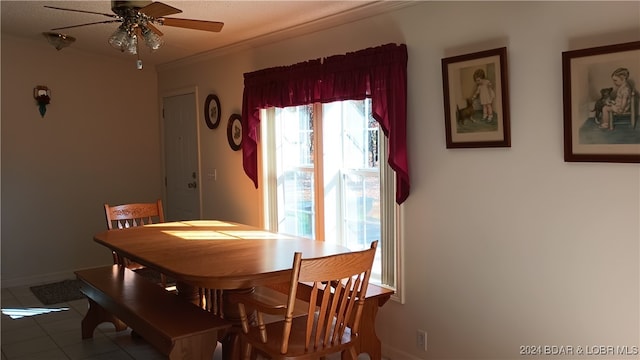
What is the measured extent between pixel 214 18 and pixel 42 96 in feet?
7.79

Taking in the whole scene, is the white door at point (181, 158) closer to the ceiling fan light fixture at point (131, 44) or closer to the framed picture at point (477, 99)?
the ceiling fan light fixture at point (131, 44)

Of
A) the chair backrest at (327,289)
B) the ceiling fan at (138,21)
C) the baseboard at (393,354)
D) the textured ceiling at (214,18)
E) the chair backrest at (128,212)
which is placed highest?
the textured ceiling at (214,18)

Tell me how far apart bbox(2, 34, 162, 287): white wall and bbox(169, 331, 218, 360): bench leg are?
341cm

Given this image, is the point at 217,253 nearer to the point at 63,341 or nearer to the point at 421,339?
the point at 421,339

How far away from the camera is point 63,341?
3717 mm

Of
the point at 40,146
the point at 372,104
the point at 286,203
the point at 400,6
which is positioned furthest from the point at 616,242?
the point at 40,146

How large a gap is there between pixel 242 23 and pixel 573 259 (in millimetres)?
2742

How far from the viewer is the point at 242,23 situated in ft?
12.9

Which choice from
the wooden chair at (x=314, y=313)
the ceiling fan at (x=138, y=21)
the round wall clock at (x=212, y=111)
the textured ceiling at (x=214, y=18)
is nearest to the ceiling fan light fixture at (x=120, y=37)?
the ceiling fan at (x=138, y=21)

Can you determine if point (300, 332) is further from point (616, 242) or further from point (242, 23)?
point (242, 23)

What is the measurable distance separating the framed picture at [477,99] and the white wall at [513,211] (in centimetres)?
5

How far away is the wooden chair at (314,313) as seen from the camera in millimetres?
2195

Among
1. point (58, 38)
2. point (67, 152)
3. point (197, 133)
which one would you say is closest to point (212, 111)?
point (197, 133)

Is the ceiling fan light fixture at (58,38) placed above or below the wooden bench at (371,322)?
above
